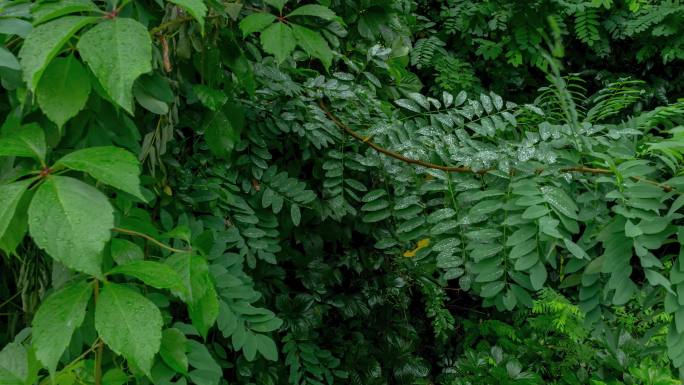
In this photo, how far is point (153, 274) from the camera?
0.84 metres

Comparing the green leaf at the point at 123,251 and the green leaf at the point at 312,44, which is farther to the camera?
the green leaf at the point at 312,44

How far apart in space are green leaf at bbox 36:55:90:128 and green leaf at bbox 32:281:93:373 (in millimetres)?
203

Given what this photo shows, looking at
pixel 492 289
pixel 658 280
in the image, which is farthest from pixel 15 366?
pixel 658 280

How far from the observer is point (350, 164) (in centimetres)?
175

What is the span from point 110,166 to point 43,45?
0.14 m

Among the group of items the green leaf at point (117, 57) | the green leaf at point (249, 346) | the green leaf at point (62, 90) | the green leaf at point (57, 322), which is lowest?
the green leaf at point (249, 346)

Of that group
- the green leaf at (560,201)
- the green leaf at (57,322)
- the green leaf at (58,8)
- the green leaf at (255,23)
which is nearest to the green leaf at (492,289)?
the green leaf at (560,201)

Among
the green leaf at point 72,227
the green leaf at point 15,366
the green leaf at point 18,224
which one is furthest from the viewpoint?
the green leaf at point 15,366

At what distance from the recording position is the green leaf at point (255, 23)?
3.68 ft

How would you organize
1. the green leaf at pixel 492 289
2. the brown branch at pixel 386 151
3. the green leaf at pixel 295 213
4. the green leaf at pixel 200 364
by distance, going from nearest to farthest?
1. the green leaf at pixel 200 364
2. the green leaf at pixel 492 289
3. the brown branch at pixel 386 151
4. the green leaf at pixel 295 213

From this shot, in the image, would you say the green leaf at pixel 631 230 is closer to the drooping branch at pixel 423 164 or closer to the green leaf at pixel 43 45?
the drooping branch at pixel 423 164

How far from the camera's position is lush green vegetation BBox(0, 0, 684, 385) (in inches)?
31.5

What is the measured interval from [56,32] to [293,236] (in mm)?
1303

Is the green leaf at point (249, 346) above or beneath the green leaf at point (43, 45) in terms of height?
beneath
